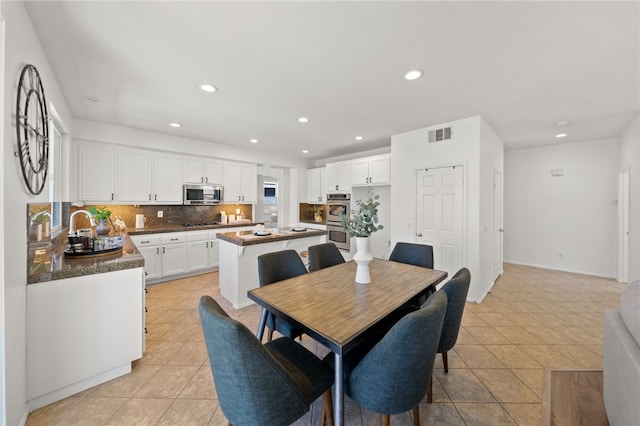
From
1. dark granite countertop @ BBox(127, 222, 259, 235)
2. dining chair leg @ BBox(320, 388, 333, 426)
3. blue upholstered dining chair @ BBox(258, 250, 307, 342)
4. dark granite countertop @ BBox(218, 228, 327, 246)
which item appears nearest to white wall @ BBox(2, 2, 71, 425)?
blue upholstered dining chair @ BBox(258, 250, 307, 342)

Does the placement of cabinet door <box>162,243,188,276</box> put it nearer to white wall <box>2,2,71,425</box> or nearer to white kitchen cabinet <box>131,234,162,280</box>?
white kitchen cabinet <box>131,234,162,280</box>

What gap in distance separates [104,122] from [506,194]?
25.4 feet

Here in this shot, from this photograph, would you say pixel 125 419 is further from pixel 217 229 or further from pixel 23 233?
pixel 217 229

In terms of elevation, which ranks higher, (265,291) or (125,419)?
(265,291)

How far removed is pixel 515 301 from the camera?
345 cm

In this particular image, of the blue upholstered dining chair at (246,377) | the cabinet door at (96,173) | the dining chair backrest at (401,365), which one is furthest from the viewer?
the cabinet door at (96,173)

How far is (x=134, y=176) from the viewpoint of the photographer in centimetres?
403

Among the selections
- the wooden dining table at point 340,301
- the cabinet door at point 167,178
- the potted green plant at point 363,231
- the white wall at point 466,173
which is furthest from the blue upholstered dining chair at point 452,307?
the cabinet door at point 167,178

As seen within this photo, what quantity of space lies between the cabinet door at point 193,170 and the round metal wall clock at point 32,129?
244 centimetres

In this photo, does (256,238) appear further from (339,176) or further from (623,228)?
(623,228)

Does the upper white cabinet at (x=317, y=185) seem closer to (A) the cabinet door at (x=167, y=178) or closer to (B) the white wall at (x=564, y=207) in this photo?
(A) the cabinet door at (x=167, y=178)

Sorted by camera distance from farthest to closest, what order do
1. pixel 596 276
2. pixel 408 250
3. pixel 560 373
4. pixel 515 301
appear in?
pixel 596 276
pixel 515 301
pixel 408 250
pixel 560 373

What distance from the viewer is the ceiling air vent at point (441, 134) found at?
3505mm

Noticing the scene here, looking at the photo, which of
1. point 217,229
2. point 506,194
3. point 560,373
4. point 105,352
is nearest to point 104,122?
point 217,229
